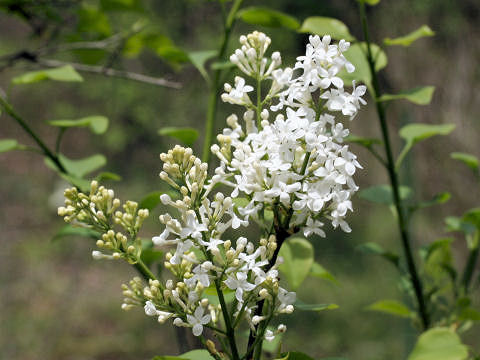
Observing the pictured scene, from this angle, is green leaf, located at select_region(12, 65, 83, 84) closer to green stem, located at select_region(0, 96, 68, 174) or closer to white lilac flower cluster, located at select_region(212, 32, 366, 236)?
green stem, located at select_region(0, 96, 68, 174)

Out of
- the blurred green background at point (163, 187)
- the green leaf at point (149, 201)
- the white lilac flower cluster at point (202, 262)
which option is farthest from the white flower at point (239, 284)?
the blurred green background at point (163, 187)

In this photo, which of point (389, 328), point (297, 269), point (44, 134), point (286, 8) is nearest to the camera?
point (297, 269)

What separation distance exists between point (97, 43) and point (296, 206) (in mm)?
561

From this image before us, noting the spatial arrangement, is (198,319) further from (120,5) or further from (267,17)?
(120,5)

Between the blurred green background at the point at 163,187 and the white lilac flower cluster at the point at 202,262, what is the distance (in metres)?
1.27

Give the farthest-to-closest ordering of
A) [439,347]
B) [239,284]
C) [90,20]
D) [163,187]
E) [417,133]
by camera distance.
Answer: [163,187] < [90,20] < [417,133] < [439,347] < [239,284]

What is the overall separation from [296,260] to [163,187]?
215cm

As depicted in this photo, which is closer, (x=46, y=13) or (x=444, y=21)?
(x=46, y=13)

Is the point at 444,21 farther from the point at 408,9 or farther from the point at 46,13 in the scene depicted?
the point at 46,13

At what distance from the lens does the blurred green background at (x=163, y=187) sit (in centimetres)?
193

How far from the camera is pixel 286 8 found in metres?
2.66

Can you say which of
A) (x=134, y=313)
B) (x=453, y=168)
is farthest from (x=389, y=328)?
(x=134, y=313)

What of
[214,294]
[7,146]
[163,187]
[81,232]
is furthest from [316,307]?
[163,187]

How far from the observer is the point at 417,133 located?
0.70 meters
